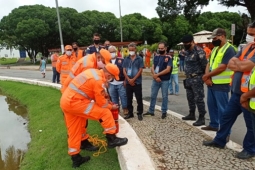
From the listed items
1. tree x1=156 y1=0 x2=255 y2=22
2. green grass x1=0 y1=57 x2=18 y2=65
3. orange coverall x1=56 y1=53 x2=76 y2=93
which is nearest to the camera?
orange coverall x1=56 y1=53 x2=76 y2=93

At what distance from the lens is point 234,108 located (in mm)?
3633

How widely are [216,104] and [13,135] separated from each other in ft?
16.9

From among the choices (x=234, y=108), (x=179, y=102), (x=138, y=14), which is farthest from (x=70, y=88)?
(x=138, y=14)

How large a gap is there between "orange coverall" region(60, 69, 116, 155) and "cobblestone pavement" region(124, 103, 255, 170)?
83cm

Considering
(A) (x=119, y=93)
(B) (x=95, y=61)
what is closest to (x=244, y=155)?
(B) (x=95, y=61)

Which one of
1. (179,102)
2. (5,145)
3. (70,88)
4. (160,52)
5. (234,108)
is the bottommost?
(5,145)

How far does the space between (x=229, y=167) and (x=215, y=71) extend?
1508 mm

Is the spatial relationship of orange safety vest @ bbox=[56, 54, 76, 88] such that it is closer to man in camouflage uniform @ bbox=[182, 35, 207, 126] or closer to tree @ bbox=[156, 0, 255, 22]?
man in camouflage uniform @ bbox=[182, 35, 207, 126]

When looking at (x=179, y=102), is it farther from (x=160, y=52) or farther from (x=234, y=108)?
Result: (x=234, y=108)

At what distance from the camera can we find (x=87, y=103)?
11.8 ft

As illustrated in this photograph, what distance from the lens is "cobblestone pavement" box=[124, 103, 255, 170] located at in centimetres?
345

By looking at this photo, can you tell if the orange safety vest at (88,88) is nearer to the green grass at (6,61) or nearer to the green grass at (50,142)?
the green grass at (50,142)

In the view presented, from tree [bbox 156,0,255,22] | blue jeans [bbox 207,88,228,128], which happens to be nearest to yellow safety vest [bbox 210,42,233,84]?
blue jeans [bbox 207,88,228,128]

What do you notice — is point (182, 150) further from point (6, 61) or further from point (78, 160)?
point (6, 61)
